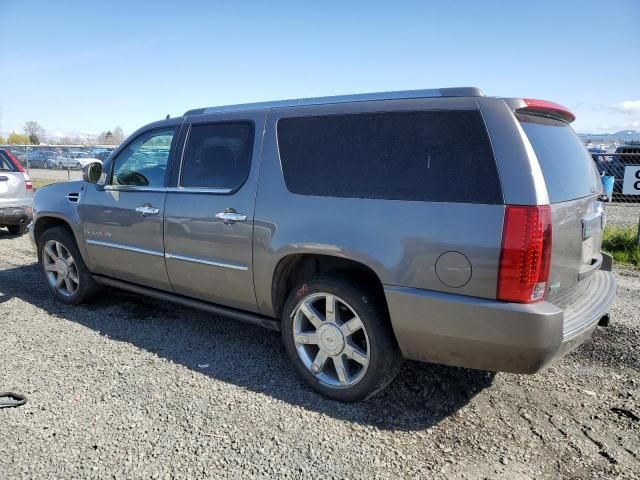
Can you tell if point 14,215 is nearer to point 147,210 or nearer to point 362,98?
point 147,210

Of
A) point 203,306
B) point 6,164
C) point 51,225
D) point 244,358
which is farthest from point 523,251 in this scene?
point 6,164

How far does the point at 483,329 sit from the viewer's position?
2600 mm

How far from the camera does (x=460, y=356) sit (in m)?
2.76

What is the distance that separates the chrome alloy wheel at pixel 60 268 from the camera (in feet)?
16.4

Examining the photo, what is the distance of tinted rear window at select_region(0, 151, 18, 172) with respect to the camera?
869 cm

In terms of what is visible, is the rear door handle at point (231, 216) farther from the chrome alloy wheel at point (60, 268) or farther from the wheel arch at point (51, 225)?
the chrome alloy wheel at point (60, 268)

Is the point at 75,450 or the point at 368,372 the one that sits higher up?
the point at 368,372

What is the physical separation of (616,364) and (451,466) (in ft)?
6.39

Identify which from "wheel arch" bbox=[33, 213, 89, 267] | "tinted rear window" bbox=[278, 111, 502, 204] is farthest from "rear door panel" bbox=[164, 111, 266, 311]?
"wheel arch" bbox=[33, 213, 89, 267]

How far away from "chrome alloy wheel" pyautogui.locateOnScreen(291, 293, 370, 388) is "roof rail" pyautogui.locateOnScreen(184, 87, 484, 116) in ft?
4.25

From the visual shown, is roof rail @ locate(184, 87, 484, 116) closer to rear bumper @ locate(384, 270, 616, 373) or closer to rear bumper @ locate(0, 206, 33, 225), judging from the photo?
rear bumper @ locate(384, 270, 616, 373)

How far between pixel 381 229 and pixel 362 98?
91 cm

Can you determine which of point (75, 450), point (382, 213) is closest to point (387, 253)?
point (382, 213)

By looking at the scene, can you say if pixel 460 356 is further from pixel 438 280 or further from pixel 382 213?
pixel 382 213
